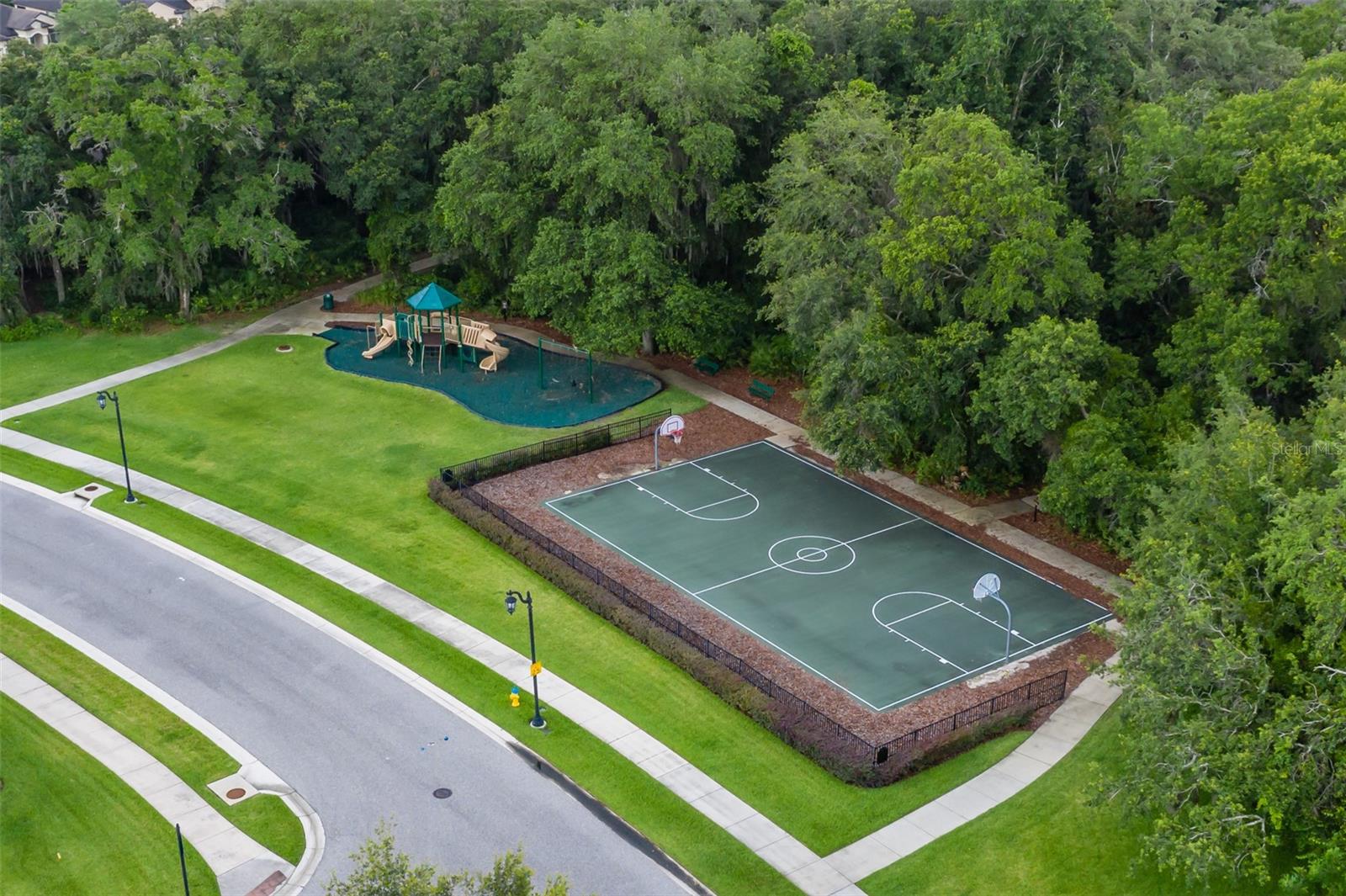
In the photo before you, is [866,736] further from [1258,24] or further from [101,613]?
[1258,24]

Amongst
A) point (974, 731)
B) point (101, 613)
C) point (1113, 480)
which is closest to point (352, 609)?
point (101, 613)

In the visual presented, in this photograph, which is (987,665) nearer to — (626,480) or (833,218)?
(626,480)

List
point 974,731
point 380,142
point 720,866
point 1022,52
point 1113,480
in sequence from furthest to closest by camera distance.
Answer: point 380,142, point 1022,52, point 1113,480, point 974,731, point 720,866

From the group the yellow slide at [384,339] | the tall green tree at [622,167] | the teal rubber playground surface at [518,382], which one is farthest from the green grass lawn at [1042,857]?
the yellow slide at [384,339]

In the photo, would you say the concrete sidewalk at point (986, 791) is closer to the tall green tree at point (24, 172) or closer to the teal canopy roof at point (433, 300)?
the teal canopy roof at point (433, 300)

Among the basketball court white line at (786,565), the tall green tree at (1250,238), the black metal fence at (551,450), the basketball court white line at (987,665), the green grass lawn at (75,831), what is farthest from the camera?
the black metal fence at (551,450)
